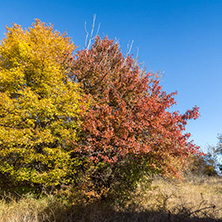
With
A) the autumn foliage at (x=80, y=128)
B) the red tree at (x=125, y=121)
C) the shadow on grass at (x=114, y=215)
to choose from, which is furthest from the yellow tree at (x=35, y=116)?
the shadow on grass at (x=114, y=215)

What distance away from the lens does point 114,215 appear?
7.65m

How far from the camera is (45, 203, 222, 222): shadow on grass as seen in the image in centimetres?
668

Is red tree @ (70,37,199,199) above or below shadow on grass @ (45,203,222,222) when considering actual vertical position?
above

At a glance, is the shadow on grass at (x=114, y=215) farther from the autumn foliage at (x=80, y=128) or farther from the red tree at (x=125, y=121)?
the red tree at (x=125, y=121)

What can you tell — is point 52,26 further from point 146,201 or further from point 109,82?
point 146,201

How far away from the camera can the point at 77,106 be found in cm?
999

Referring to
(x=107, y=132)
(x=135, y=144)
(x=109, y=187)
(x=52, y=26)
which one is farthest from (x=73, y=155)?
(x=52, y=26)

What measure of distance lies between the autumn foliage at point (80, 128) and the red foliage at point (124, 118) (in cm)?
5

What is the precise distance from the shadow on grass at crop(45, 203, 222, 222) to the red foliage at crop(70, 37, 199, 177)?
7.00ft

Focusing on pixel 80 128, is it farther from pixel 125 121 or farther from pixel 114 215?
pixel 114 215

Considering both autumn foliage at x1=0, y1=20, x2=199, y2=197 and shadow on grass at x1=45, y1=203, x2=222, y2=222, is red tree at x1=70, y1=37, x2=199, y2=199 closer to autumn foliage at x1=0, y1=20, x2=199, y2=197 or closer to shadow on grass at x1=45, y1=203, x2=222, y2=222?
autumn foliage at x1=0, y1=20, x2=199, y2=197

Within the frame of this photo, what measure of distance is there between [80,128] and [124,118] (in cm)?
238

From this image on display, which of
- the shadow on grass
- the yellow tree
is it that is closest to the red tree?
the yellow tree

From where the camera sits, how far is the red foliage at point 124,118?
8844 mm
